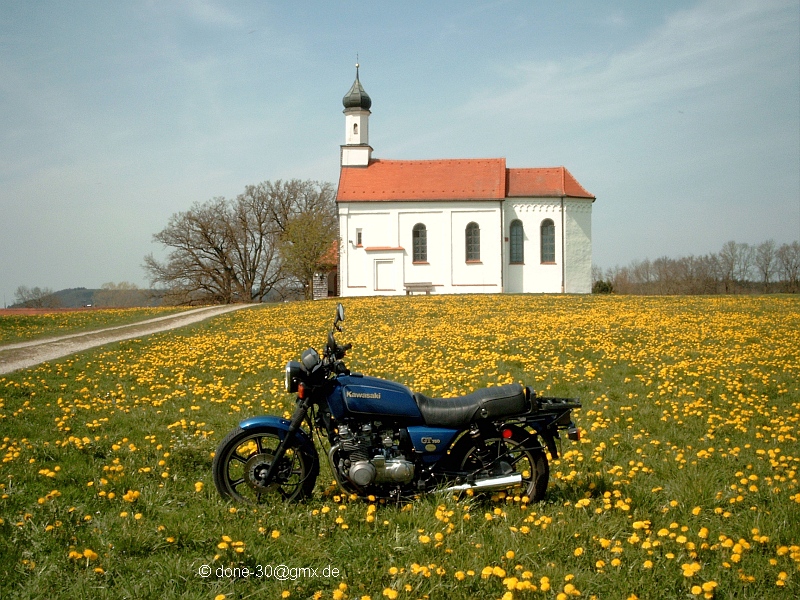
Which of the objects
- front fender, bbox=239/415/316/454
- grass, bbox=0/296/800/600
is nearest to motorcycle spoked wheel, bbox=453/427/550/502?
grass, bbox=0/296/800/600

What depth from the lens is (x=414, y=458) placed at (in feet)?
16.8

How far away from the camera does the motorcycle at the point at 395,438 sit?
505cm

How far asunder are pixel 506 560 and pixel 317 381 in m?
1.97

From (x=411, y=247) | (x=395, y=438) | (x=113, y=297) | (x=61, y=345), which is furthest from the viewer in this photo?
(x=113, y=297)

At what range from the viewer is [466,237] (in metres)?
50.5

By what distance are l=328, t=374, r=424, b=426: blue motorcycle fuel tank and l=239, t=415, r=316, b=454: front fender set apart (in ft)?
1.22

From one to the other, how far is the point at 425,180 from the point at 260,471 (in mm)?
48086

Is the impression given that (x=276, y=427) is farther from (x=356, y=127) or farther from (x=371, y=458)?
(x=356, y=127)

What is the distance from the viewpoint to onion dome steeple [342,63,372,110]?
5522 cm

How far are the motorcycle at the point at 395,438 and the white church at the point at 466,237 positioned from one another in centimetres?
4402

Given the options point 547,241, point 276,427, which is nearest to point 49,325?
point 276,427

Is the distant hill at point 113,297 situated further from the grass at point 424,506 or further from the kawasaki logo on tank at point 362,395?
the kawasaki logo on tank at point 362,395

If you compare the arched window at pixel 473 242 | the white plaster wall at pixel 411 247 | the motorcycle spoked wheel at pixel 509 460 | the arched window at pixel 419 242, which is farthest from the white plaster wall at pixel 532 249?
the motorcycle spoked wheel at pixel 509 460

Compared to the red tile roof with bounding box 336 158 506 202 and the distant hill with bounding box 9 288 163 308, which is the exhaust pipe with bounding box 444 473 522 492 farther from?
the distant hill with bounding box 9 288 163 308
